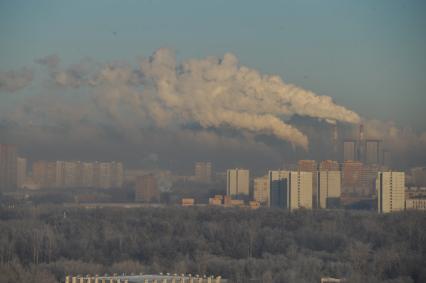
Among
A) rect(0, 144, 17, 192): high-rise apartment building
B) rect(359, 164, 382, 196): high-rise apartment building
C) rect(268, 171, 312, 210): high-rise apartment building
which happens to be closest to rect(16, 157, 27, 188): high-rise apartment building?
rect(0, 144, 17, 192): high-rise apartment building

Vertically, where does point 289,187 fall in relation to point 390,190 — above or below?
above

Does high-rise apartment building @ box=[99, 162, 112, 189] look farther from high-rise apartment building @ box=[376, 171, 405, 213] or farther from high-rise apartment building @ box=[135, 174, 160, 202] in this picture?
high-rise apartment building @ box=[376, 171, 405, 213]

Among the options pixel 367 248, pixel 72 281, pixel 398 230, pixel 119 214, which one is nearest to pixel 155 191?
pixel 119 214

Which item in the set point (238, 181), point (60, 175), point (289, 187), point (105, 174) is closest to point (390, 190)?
point (289, 187)

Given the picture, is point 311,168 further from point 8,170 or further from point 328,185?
point 8,170

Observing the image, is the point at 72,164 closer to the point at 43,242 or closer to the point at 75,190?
the point at 75,190

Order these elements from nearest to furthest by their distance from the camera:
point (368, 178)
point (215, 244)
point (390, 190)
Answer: point (215, 244) → point (390, 190) → point (368, 178)
